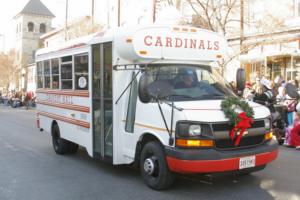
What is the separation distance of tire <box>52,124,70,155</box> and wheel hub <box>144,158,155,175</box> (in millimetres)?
3502

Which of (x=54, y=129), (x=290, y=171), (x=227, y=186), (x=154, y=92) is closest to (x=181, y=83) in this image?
(x=154, y=92)

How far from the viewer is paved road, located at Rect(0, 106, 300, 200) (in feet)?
20.3

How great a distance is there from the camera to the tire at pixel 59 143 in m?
9.51

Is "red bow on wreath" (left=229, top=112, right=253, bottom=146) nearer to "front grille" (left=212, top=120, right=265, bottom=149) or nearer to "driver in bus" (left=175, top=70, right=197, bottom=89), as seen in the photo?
"front grille" (left=212, top=120, right=265, bottom=149)

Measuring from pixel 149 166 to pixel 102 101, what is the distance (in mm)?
1633

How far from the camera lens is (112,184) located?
684cm

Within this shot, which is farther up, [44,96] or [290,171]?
[44,96]

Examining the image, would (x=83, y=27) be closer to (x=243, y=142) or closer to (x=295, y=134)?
(x=295, y=134)

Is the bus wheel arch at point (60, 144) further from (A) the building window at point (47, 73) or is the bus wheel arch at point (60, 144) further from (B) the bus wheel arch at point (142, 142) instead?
(B) the bus wheel arch at point (142, 142)

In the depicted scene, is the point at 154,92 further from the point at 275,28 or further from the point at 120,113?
the point at 275,28

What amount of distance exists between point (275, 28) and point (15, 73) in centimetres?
4865

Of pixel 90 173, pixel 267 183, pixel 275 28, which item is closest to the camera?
pixel 267 183

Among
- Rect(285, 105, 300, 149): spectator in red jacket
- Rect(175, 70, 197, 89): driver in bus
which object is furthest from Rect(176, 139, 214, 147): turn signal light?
Rect(285, 105, 300, 149): spectator in red jacket

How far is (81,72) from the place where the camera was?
8.16 m
